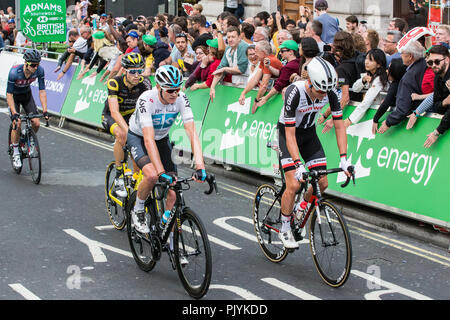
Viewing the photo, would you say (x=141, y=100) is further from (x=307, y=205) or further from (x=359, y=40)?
(x=359, y=40)

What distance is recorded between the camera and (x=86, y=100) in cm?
1703

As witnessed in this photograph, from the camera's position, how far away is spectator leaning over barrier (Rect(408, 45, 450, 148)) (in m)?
9.16

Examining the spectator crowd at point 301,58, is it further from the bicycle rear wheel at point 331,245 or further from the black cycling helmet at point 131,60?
the bicycle rear wheel at point 331,245

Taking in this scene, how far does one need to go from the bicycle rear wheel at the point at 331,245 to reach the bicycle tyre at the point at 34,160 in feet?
19.2

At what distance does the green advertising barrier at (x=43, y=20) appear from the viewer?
65.5 feet

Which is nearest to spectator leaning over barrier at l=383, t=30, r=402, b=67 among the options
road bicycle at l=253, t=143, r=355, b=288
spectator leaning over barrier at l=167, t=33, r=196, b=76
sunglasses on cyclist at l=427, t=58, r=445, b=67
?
sunglasses on cyclist at l=427, t=58, r=445, b=67

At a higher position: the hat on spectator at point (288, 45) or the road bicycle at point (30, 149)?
the hat on spectator at point (288, 45)

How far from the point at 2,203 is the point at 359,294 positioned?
5.78m

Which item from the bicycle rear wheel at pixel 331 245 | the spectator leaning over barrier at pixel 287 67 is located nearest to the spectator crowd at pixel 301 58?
the spectator leaning over barrier at pixel 287 67

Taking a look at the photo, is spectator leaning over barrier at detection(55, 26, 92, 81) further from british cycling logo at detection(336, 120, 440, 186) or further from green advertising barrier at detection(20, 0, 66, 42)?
british cycling logo at detection(336, 120, 440, 186)

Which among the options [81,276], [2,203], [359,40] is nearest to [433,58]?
[359,40]

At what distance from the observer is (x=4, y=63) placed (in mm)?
20828

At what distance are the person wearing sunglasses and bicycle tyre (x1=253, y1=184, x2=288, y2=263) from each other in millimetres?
1153

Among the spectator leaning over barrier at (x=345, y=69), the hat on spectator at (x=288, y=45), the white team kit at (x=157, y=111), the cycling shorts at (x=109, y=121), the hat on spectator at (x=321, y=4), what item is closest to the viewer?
the white team kit at (x=157, y=111)
